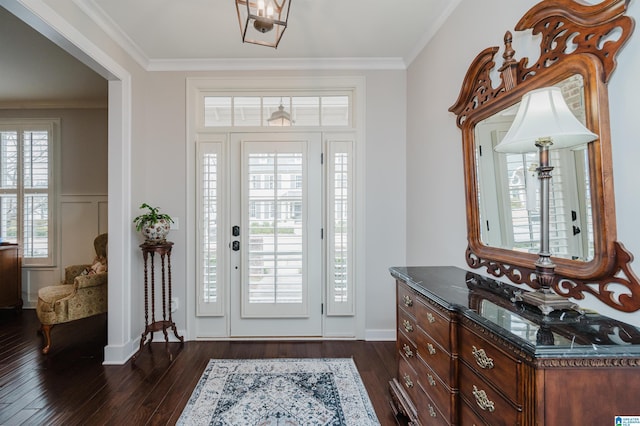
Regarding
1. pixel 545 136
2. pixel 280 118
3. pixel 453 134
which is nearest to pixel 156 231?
pixel 280 118

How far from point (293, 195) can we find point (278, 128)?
729 mm

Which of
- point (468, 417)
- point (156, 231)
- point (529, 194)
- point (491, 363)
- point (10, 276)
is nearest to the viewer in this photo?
point (491, 363)

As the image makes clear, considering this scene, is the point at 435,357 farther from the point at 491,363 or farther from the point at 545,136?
the point at 545,136

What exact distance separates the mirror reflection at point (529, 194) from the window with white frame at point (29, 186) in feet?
17.4

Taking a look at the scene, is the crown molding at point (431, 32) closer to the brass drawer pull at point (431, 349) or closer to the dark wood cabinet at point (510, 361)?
the dark wood cabinet at point (510, 361)

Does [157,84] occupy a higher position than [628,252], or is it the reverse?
[157,84]

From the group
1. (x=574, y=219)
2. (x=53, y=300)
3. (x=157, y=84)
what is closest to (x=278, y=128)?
(x=157, y=84)

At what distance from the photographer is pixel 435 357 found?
57.5 inches

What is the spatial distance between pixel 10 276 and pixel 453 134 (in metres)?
5.58

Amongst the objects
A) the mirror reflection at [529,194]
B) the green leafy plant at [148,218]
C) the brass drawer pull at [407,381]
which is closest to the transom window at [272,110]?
the green leafy plant at [148,218]

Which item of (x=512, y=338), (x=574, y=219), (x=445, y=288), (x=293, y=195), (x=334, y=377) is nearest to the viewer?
(x=512, y=338)

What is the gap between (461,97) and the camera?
197cm

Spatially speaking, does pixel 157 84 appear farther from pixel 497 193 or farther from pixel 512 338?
pixel 512 338

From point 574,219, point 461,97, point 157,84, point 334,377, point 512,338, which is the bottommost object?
point 334,377
